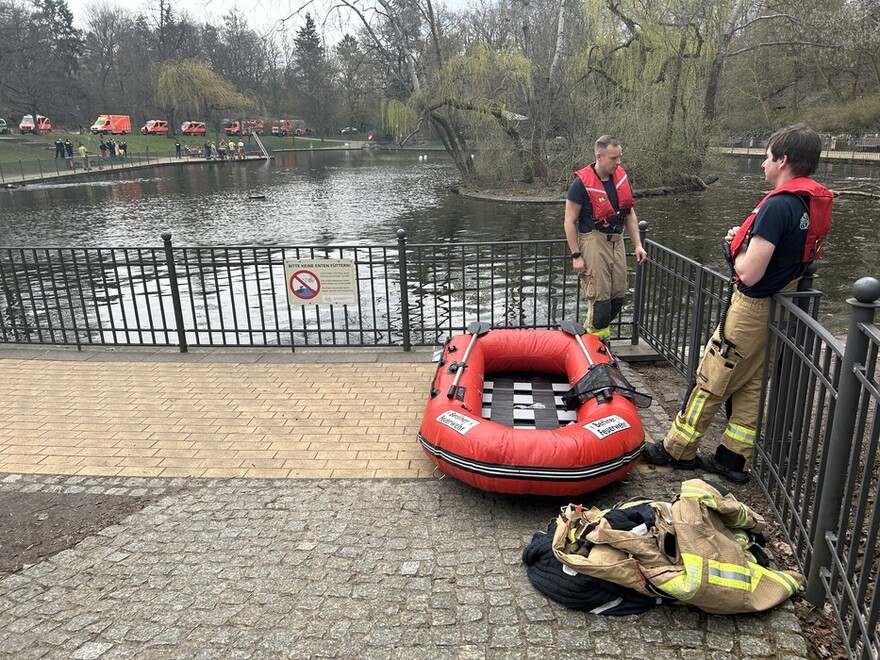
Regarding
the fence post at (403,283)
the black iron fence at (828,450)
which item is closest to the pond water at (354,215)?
the fence post at (403,283)

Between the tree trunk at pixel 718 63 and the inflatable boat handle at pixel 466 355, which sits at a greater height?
the tree trunk at pixel 718 63

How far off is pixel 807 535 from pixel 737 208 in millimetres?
22373

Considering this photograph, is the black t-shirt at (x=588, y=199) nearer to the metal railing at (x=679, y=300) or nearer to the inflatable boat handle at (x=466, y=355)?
the metal railing at (x=679, y=300)

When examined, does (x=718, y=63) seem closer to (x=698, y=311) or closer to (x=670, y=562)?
(x=698, y=311)

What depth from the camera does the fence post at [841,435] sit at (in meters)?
2.43

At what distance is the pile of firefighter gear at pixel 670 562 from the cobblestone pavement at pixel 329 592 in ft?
0.27

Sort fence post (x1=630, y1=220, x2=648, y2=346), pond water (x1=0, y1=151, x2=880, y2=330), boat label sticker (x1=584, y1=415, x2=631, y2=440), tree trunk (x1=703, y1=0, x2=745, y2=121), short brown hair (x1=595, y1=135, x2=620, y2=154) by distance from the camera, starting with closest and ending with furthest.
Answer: boat label sticker (x1=584, y1=415, x2=631, y2=440)
short brown hair (x1=595, y1=135, x2=620, y2=154)
fence post (x1=630, y1=220, x2=648, y2=346)
pond water (x1=0, y1=151, x2=880, y2=330)
tree trunk (x1=703, y1=0, x2=745, y2=121)

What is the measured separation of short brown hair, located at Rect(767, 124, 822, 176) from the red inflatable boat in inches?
67.7

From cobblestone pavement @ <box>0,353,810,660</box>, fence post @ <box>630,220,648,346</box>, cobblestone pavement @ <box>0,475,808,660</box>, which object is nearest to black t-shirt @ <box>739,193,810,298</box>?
cobblestone pavement @ <box>0,353,810,660</box>

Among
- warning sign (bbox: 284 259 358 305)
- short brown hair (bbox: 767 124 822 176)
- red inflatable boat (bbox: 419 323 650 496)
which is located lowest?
red inflatable boat (bbox: 419 323 650 496)

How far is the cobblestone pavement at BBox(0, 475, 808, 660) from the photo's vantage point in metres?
2.76

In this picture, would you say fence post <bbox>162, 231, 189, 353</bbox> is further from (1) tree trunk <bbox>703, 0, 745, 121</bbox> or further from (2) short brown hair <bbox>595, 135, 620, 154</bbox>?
(1) tree trunk <bbox>703, 0, 745, 121</bbox>

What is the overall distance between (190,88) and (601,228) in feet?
218

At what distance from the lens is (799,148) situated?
3393mm
